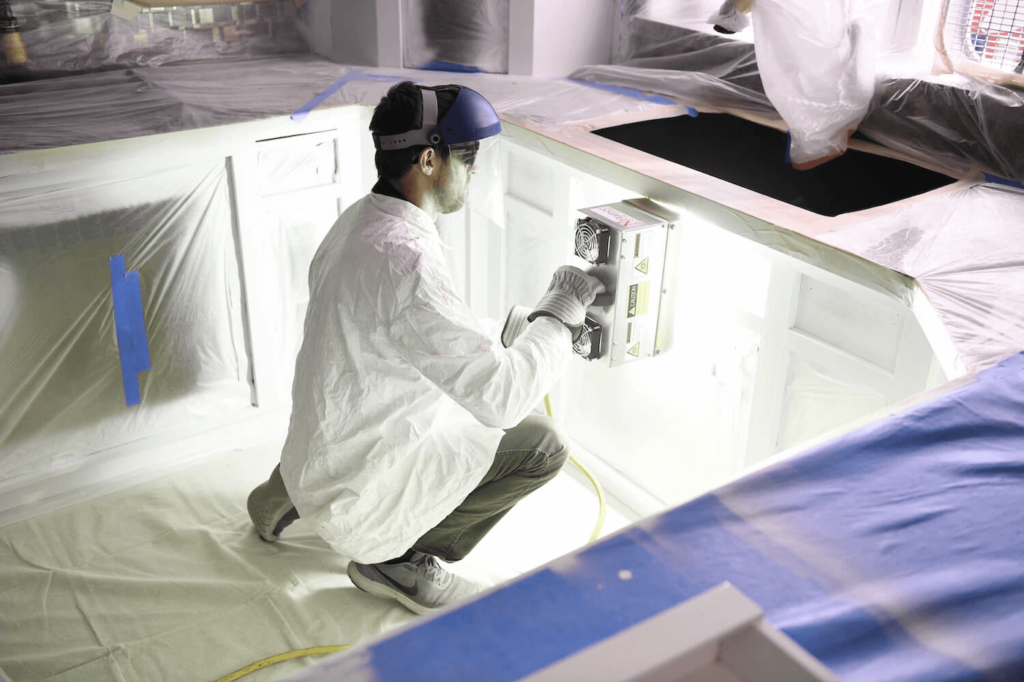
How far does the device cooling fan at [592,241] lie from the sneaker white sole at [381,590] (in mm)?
814

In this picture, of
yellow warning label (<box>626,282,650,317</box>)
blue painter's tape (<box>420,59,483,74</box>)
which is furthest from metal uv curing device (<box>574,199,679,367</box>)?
blue painter's tape (<box>420,59,483,74</box>)

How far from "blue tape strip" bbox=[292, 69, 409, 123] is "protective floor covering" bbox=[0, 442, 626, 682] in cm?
94

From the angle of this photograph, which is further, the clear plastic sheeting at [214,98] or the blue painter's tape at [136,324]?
the blue painter's tape at [136,324]

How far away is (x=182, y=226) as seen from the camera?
211 centimetres

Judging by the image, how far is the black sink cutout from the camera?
1940 mm

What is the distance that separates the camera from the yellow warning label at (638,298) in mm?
1879

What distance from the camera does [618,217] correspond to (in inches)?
71.4

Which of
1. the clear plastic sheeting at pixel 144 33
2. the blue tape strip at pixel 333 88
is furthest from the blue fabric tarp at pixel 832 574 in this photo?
the clear plastic sheeting at pixel 144 33

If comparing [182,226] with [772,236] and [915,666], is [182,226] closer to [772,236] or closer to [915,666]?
[772,236]

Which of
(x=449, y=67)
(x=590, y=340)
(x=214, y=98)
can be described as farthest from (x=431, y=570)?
(x=449, y=67)

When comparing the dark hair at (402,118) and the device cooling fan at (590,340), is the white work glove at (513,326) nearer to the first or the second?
the device cooling fan at (590,340)

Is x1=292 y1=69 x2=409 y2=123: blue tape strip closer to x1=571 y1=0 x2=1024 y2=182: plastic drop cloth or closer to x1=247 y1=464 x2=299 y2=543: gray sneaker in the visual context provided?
x1=571 y1=0 x2=1024 y2=182: plastic drop cloth

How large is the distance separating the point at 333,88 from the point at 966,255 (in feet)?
5.39

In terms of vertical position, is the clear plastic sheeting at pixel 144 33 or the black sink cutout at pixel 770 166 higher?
the clear plastic sheeting at pixel 144 33
